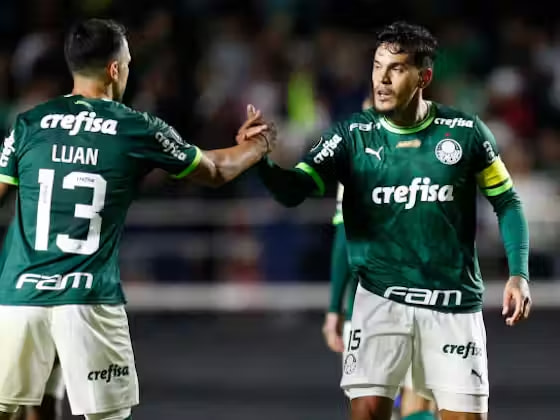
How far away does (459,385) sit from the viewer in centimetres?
557

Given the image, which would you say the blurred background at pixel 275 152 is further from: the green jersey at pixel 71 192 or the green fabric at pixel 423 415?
the green jersey at pixel 71 192

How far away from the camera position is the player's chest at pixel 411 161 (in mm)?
5695

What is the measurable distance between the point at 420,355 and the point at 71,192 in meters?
1.63

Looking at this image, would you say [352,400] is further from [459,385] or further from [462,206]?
[462,206]

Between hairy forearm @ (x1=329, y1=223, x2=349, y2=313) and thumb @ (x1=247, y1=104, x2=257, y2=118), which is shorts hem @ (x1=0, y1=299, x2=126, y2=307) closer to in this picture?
thumb @ (x1=247, y1=104, x2=257, y2=118)

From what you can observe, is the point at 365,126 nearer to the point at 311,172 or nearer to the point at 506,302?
the point at 311,172

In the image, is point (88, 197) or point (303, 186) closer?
point (88, 197)

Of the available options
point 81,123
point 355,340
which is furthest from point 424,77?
point 81,123

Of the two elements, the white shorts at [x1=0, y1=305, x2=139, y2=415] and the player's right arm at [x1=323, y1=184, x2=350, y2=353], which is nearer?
the white shorts at [x1=0, y1=305, x2=139, y2=415]

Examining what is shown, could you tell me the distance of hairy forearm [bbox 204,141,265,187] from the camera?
5.74 meters

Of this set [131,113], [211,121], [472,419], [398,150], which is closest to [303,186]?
[398,150]

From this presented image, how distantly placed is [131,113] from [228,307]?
25.2 feet

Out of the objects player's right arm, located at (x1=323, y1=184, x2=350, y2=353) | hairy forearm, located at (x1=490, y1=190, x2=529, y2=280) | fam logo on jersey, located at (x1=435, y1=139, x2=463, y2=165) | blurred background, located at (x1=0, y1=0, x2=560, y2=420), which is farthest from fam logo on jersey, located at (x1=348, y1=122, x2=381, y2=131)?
blurred background, located at (x1=0, y1=0, x2=560, y2=420)

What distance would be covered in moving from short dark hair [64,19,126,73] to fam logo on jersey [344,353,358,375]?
1616mm
